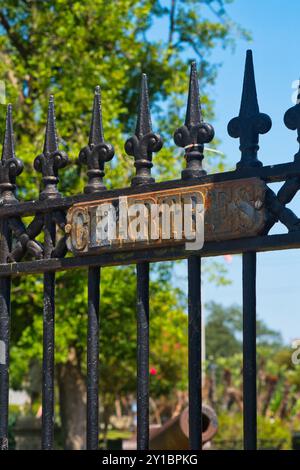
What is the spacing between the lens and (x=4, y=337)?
4004 mm

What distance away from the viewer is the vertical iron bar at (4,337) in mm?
3973

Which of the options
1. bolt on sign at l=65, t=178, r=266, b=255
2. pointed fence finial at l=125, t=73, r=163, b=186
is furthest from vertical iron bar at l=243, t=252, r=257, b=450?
pointed fence finial at l=125, t=73, r=163, b=186

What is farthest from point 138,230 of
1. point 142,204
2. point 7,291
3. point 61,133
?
point 61,133

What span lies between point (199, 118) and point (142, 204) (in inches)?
16.0

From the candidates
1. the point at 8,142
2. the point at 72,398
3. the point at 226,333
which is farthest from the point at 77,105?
the point at 226,333

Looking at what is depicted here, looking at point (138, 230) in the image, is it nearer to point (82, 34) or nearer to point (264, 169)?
point (264, 169)

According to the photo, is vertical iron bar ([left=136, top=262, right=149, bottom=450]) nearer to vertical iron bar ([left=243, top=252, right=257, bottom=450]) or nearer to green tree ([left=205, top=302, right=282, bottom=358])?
vertical iron bar ([left=243, top=252, right=257, bottom=450])

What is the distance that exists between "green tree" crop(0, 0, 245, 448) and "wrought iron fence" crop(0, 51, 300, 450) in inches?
517

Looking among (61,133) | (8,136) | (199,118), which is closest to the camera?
(199,118)

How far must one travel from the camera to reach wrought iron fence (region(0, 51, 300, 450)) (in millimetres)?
A: 3324

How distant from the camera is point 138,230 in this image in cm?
361

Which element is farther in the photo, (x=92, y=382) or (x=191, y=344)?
(x=92, y=382)

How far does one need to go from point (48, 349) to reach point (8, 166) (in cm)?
85

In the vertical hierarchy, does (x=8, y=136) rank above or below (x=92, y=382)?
above
